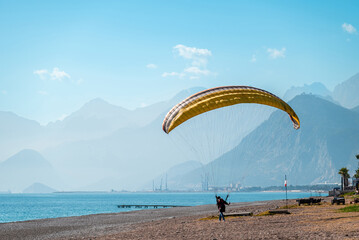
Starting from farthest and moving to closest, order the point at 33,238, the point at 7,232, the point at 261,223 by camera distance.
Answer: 1. the point at 7,232
2. the point at 33,238
3. the point at 261,223

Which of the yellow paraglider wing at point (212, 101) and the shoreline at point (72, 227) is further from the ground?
the yellow paraglider wing at point (212, 101)

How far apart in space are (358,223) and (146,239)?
9853 mm

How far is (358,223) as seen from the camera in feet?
65.3

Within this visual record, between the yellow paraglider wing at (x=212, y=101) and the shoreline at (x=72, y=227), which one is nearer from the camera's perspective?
the yellow paraglider wing at (x=212, y=101)

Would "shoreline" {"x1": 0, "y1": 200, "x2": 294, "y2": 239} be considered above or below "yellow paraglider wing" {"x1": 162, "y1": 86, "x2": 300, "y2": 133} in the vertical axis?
below

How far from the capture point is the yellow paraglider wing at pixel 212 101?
937 inches

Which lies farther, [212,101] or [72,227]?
[72,227]

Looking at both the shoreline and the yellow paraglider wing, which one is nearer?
the yellow paraglider wing

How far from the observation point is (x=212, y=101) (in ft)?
78.9

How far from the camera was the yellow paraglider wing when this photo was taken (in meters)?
23.8

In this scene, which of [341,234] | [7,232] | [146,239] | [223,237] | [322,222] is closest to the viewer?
[341,234]

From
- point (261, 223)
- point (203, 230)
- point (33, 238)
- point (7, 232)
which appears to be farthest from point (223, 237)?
point (7, 232)

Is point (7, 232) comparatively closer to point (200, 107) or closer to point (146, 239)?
point (146, 239)

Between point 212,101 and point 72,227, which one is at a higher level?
point 212,101
